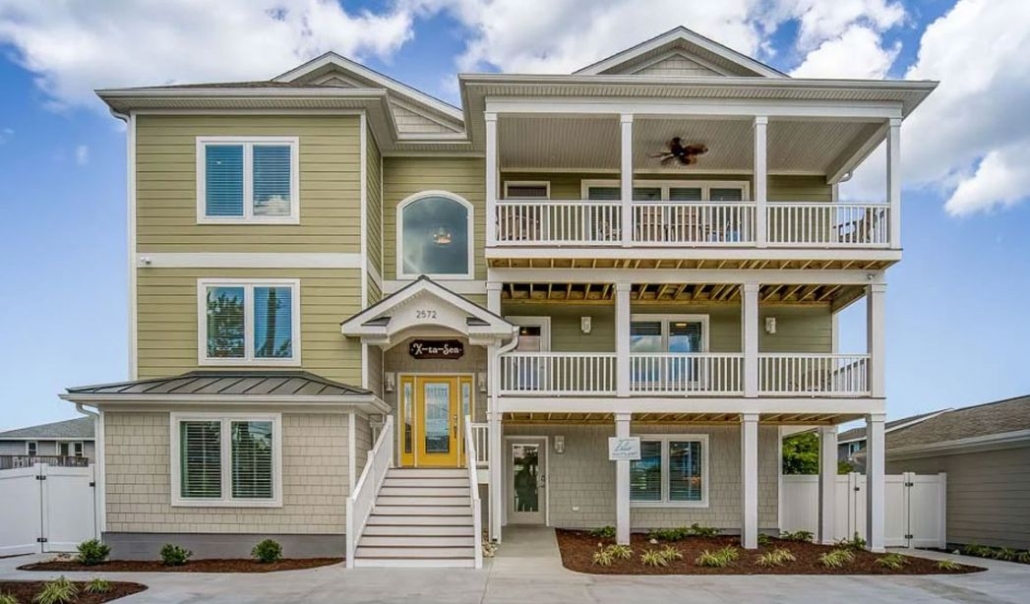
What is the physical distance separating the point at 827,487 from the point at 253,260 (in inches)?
486

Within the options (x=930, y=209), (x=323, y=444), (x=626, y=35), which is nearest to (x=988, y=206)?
(x=930, y=209)

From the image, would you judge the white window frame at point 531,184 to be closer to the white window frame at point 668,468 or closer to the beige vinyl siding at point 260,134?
the beige vinyl siding at point 260,134

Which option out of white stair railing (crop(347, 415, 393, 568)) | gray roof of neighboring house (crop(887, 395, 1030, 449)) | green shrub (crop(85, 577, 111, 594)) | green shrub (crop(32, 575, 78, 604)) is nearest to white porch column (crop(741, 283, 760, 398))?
gray roof of neighboring house (crop(887, 395, 1030, 449))

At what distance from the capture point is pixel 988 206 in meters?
20.4

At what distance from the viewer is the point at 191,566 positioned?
11961 mm

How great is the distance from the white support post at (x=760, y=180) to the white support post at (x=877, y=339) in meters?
2.42

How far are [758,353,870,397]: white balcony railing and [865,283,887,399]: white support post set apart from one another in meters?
0.13

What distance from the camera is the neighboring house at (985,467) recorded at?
14.6 meters

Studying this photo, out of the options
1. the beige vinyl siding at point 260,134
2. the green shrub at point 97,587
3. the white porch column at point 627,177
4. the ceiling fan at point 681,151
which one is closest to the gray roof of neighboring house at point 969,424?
the ceiling fan at point 681,151

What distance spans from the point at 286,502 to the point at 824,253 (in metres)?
10.4

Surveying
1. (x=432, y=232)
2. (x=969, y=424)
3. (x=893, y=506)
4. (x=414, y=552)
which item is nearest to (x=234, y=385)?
(x=414, y=552)

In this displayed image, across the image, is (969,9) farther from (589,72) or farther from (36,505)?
(36,505)

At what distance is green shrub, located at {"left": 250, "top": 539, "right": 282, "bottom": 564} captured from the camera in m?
12.2

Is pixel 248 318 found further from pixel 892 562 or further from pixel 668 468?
pixel 892 562
